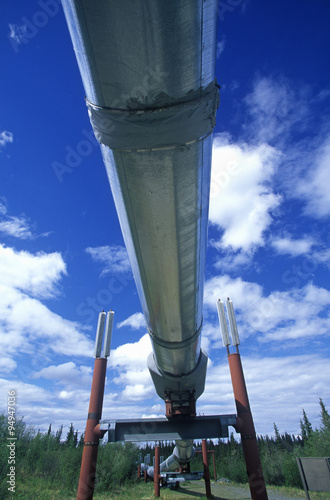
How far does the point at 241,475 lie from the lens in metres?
26.4

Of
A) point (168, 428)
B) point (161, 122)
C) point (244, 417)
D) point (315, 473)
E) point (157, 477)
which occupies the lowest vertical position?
point (157, 477)

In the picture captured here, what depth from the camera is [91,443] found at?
222 inches

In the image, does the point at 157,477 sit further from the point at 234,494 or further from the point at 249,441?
the point at 249,441

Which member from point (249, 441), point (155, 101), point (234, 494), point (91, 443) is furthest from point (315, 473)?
point (234, 494)

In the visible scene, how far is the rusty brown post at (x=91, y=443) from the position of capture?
543cm

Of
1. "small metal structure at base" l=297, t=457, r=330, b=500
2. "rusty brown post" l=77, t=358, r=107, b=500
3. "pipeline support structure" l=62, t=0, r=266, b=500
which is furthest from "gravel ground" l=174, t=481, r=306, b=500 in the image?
"pipeline support structure" l=62, t=0, r=266, b=500

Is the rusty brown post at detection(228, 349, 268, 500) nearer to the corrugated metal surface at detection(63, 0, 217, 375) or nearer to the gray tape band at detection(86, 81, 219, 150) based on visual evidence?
the corrugated metal surface at detection(63, 0, 217, 375)

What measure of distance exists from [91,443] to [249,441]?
310cm

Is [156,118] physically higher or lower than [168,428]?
higher

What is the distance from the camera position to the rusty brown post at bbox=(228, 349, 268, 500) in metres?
5.00

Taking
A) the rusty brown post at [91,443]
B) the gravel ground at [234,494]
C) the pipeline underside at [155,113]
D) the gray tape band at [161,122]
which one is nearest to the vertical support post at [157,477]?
the gravel ground at [234,494]

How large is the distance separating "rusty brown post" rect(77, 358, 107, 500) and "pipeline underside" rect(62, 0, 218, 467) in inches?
187

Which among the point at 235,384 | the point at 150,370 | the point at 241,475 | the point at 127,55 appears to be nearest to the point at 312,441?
the point at 241,475

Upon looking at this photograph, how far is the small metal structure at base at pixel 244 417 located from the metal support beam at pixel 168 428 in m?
0.37
